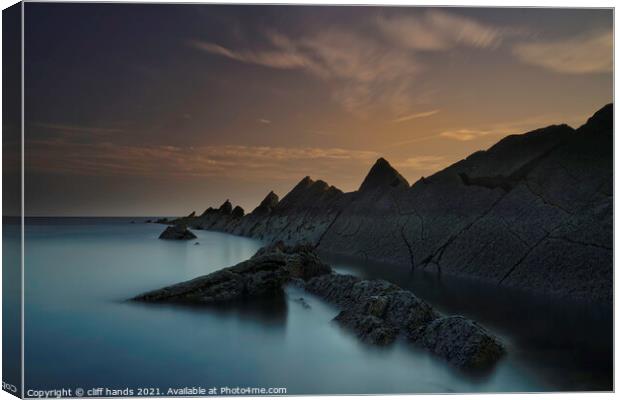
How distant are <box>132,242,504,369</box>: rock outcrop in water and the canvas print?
3cm

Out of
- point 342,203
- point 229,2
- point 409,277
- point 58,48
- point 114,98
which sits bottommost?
point 409,277

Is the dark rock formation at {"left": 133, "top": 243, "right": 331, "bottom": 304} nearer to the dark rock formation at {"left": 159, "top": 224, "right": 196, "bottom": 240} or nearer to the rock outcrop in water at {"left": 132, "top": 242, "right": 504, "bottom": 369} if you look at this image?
the rock outcrop in water at {"left": 132, "top": 242, "right": 504, "bottom": 369}

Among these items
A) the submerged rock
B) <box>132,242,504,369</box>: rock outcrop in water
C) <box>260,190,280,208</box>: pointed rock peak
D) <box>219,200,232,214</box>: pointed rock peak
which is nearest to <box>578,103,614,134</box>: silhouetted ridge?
<box>132,242,504,369</box>: rock outcrop in water

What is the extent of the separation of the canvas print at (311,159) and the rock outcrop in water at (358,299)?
0.10ft

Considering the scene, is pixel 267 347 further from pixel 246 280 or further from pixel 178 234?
pixel 178 234

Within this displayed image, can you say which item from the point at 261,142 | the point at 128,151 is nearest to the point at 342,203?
the point at 261,142

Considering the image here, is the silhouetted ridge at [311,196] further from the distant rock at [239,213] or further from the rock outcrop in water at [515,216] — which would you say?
the distant rock at [239,213]

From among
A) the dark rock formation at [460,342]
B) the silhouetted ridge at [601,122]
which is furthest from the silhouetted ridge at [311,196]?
the dark rock formation at [460,342]

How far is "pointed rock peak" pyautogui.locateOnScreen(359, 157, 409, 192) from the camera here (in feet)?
28.9

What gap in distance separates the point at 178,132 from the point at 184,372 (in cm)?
386

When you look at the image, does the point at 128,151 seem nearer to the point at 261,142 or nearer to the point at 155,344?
the point at 261,142

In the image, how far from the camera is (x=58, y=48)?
6344mm

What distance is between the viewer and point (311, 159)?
26.6 feet

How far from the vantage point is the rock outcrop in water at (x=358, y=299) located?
19.3 ft
